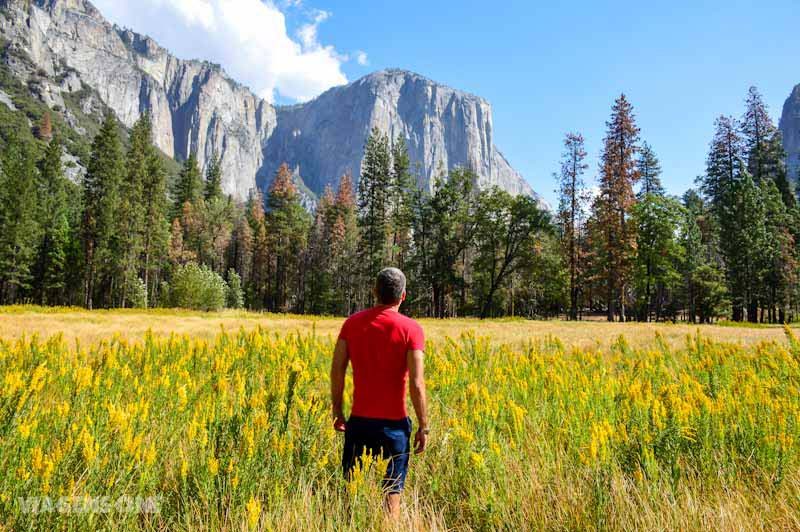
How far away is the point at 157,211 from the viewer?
44250mm

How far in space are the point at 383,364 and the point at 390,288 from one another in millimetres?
464

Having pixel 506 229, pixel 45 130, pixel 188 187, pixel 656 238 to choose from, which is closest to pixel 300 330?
pixel 506 229

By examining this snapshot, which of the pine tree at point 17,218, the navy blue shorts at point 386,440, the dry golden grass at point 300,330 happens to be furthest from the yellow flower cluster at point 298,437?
the pine tree at point 17,218

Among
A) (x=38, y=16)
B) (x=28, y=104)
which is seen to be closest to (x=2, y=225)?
(x=28, y=104)

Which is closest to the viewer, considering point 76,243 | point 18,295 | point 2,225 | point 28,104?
point 2,225

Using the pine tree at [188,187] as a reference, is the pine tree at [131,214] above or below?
below

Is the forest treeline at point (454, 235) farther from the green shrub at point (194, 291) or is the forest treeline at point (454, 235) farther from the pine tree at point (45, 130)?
Result: the pine tree at point (45, 130)

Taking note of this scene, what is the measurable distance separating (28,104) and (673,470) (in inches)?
6357

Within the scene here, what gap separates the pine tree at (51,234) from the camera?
48.3 metres

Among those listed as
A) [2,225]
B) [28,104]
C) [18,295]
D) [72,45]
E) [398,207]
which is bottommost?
→ [18,295]

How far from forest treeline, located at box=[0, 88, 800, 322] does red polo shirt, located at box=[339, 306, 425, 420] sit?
101 ft

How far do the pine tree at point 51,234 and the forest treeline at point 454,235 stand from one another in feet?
0.62

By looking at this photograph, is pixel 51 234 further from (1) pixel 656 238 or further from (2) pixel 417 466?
(2) pixel 417 466

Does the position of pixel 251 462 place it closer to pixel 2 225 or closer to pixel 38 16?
pixel 2 225
